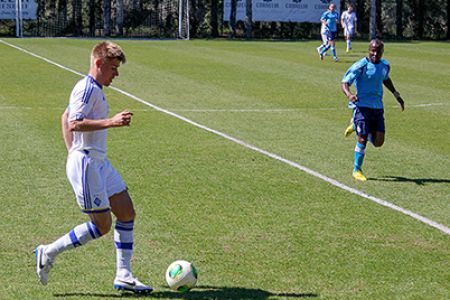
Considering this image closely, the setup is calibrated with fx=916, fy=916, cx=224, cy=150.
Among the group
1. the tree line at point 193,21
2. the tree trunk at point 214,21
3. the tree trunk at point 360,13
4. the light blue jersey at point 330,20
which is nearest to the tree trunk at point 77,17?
the tree line at point 193,21

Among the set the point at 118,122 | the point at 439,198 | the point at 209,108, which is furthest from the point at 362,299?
the point at 209,108

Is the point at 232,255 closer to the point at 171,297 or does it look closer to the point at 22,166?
the point at 171,297

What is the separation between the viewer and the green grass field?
8148 millimetres

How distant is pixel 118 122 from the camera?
6961 mm

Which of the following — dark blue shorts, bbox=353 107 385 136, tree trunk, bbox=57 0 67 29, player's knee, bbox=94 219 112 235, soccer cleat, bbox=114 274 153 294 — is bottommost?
soccer cleat, bbox=114 274 153 294

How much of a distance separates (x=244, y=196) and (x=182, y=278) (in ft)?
12.9

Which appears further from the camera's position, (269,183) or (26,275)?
(269,183)

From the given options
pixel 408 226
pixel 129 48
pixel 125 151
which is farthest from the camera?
pixel 129 48

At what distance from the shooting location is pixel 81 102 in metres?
7.24

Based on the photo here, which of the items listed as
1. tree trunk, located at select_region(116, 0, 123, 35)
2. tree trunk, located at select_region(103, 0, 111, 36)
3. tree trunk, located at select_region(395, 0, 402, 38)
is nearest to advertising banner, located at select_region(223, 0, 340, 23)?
tree trunk, located at select_region(395, 0, 402, 38)

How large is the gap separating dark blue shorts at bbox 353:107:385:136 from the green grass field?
2.07 ft

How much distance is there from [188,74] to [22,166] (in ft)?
48.8

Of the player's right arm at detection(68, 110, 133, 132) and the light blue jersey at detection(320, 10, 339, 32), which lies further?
the light blue jersey at detection(320, 10, 339, 32)

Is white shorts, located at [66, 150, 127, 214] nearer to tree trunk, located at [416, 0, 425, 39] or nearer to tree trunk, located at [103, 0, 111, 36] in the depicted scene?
tree trunk, located at [103, 0, 111, 36]
